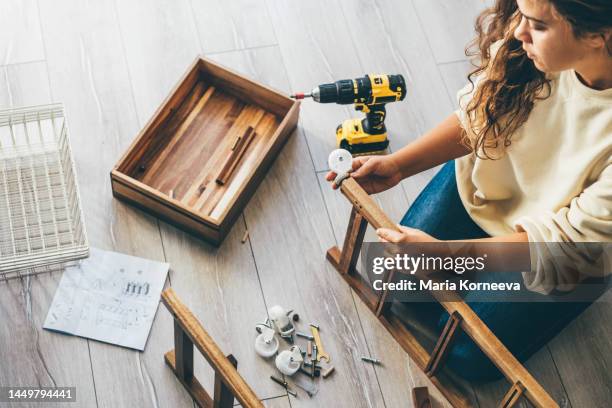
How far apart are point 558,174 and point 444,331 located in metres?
0.40

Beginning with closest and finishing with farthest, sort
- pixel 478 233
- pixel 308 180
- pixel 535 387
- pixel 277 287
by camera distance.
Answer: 1. pixel 535 387
2. pixel 478 233
3. pixel 277 287
4. pixel 308 180

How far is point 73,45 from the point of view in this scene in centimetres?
205

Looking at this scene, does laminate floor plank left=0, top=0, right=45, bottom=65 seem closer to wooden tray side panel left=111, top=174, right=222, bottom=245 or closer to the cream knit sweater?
wooden tray side panel left=111, top=174, right=222, bottom=245

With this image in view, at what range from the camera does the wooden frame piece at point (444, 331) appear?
1209 millimetres

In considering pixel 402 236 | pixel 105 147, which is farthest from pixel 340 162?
pixel 105 147

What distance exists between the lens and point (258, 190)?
1919 mm

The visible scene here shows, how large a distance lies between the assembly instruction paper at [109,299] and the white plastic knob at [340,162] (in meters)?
0.56

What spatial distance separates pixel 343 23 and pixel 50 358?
130 centimetres

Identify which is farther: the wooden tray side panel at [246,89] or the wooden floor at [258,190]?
the wooden tray side panel at [246,89]

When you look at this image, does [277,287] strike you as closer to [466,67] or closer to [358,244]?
[358,244]

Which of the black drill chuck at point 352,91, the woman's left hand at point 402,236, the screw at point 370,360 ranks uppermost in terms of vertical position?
the black drill chuck at point 352,91

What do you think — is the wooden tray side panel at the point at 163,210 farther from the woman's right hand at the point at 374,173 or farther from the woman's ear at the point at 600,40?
the woman's ear at the point at 600,40

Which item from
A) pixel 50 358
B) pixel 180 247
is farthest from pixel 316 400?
pixel 50 358

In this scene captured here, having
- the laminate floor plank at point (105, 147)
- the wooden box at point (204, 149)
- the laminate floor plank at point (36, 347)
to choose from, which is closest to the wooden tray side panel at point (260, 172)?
the wooden box at point (204, 149)
